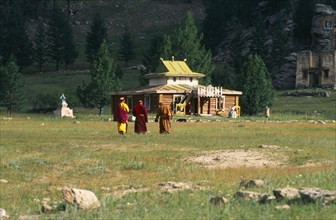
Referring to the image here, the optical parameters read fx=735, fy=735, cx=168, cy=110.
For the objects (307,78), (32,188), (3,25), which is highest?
(3,25)

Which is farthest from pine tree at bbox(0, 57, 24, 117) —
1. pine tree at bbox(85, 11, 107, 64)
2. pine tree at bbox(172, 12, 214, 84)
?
pine tree at bbox(85, 11, 107, 64)

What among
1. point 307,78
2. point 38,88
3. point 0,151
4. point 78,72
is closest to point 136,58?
point 78,72

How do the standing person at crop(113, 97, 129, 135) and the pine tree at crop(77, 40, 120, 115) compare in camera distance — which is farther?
the pine tree at crop(77, 40, 120, 115)

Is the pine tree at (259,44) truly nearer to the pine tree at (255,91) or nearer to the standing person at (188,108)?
the pine tree at (255,91)

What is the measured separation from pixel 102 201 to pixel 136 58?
128946 mm

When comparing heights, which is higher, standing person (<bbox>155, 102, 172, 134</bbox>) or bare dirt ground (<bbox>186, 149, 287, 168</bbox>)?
standing person (<bbox>155, 102, 172, 134</bbox>)

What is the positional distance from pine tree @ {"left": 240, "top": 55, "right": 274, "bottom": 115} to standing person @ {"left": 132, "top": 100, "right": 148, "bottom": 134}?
44263 mm

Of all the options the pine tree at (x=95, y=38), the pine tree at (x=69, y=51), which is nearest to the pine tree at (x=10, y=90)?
the pine tree at (x=95, y=38)

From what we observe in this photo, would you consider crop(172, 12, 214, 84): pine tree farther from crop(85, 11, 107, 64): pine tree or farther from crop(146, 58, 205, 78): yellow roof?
crop(85, 11, 107, 64): pine tree

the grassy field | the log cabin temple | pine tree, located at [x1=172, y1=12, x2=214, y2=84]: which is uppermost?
pine tree, located at [x1=172, y1=12, x2=214, y2=84]

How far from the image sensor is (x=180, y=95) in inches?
2884

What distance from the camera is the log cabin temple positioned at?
72.0 metres

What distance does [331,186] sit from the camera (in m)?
14.9

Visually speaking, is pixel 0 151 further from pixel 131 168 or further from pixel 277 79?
pixel 277 79
